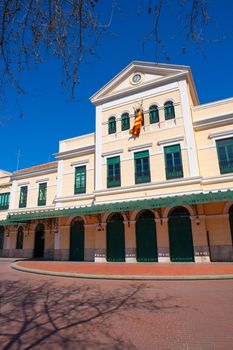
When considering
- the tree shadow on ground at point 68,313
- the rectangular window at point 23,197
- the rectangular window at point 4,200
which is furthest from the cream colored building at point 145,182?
the tree shadow on ground at point 68,313

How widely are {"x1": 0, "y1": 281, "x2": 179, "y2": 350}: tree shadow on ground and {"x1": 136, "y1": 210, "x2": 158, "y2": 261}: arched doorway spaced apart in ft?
24.0

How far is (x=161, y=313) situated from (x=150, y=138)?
14.1 m

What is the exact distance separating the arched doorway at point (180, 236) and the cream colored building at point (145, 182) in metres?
0.06

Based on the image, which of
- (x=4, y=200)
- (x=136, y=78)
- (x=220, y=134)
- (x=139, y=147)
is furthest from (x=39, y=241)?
(x=220, y=134)

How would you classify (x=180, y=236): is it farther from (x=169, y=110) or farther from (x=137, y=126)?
(x=169, y=110)

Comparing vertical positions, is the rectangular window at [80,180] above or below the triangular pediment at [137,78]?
below

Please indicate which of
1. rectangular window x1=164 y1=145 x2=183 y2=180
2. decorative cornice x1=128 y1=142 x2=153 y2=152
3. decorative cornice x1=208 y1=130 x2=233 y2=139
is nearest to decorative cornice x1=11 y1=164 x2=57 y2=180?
decorative cornice x1=128 y1=142 x2=153 y2=152

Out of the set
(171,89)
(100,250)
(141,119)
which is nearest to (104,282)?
(100,250)

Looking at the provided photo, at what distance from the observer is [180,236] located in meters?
15.6

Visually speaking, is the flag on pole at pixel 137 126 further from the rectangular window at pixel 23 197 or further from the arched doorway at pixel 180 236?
the rectangular window at pixel 23 197

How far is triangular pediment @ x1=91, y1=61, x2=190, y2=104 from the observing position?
18844 mm

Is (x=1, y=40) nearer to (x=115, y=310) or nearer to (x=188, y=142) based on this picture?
(x=115, y=310)

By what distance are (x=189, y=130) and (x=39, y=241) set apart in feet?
56.3

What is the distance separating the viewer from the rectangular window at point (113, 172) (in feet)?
61.3
